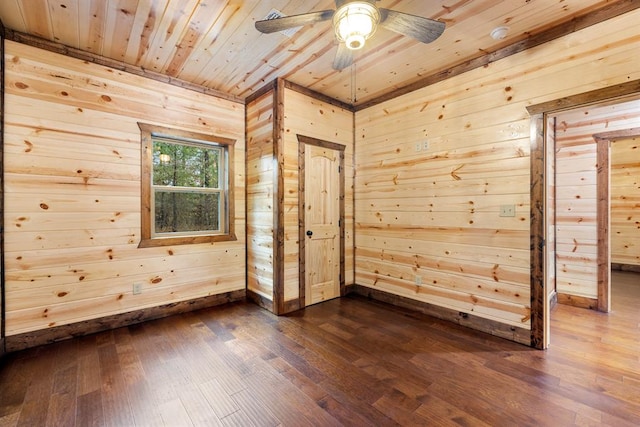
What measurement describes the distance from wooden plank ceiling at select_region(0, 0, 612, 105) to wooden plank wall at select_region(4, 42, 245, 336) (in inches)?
13.5

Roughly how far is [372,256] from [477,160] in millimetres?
1800

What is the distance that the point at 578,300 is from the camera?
3.52m

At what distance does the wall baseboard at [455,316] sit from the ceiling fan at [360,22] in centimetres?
263

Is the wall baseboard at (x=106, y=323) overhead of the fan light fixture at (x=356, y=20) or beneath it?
beneath

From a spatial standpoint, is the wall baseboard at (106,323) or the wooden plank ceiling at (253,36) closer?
the wooden plank ceiling at (253,36)

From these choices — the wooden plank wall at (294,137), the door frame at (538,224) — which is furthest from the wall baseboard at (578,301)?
the wooden plank wall at (294,137)

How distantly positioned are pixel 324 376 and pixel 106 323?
2365 mm

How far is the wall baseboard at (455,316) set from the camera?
2.57m

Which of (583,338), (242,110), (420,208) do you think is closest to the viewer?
(583,338)

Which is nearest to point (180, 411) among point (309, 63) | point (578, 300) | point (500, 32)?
point (309, 63)

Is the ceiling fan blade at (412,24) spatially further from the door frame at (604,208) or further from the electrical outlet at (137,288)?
the electrical outlet at (137,288)

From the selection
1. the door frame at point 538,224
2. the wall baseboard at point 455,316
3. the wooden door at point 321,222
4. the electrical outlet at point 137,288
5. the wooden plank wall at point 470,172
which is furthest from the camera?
the wooden door at point 321,222

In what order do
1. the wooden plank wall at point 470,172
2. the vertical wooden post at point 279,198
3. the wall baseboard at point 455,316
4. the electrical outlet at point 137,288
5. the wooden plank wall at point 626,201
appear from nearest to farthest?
the wooden plank wall at point 470,172, the wall baseboard at point 455,316, the electrical outlet at point 137,288, the vertical wooden post at point 279,198, the wooden plank wall at point 626,201

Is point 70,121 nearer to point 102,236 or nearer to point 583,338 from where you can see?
point 102,236
